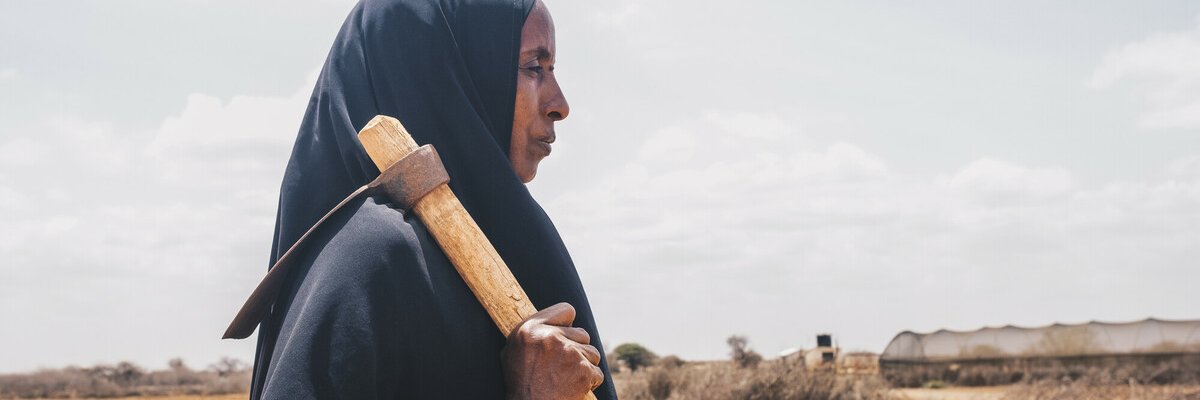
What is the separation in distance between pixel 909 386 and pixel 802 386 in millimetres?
16071

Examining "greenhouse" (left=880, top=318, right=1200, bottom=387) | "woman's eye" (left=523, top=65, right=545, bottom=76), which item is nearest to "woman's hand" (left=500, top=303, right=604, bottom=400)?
"woman's eye" (left=523, top=65, right=545, bottom=76)

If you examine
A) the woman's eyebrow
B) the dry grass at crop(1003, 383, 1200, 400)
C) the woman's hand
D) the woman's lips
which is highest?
the woman's eyebrow

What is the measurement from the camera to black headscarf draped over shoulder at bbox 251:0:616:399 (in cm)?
137

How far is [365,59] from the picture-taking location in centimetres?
178

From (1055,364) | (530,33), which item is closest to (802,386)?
(530,33)

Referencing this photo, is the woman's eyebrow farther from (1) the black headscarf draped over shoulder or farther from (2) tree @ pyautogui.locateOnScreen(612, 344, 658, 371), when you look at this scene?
(2) tree @ pyautogui.locateOnScreen(612, 344, 658, 371)

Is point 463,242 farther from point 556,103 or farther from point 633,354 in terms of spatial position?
point 633,354

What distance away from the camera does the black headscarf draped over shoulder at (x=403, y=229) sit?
1373mm

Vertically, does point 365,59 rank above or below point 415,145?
above

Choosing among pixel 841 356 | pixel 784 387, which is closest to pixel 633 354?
pixel 841 356

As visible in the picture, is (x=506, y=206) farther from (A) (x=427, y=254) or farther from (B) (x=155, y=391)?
(B) (x=155, y=391)

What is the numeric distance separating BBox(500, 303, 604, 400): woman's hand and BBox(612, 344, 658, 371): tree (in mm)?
40315

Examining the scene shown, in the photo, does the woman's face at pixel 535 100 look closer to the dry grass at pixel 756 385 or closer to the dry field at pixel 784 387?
the dry field at pixel 784 387

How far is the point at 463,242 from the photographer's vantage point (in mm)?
1528
